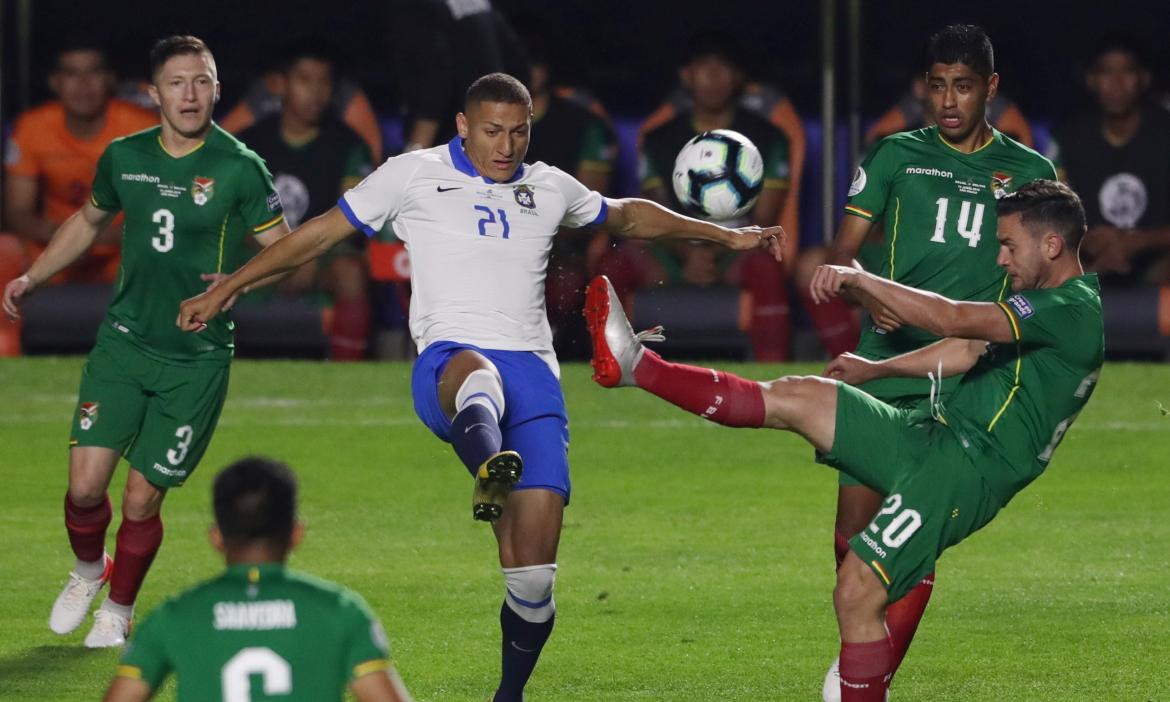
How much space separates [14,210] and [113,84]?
1.24 meters

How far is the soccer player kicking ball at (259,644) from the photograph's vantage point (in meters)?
4.12

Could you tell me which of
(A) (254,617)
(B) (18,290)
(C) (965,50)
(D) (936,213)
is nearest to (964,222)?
(D) (936,213)

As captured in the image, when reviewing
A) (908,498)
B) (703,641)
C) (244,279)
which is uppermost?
(244,279)

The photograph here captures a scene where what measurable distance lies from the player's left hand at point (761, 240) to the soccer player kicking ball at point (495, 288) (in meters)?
0.01

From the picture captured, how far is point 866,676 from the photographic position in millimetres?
6035

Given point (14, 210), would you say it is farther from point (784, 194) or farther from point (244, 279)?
Result: point (244, 279)

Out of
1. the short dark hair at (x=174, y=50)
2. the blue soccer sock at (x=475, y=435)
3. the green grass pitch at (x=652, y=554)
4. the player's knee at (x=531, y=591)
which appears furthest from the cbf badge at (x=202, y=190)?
the player's knee at (x=531, y=591)

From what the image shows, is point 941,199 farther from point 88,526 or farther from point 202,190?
point 88,526

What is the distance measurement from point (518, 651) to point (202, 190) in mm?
2316

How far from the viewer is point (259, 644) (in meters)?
4.11

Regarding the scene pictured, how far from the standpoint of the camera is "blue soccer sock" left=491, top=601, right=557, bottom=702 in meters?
6.75

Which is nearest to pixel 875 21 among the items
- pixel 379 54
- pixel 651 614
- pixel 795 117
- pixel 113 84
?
pixel 795 117

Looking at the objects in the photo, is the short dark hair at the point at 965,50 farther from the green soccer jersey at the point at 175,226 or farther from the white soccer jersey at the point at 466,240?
the green soccer jersey at the point at 175,226

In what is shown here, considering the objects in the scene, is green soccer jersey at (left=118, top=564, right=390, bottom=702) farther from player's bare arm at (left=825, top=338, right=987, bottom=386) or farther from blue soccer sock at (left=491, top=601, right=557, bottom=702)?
player's bare arm at (left=825, top=338, right=987, bottom=386)
